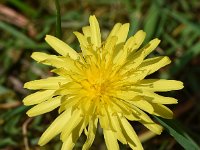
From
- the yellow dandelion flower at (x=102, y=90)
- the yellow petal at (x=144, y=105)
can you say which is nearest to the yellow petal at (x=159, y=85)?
the yellow dandelion flower at (x=102, y=90)

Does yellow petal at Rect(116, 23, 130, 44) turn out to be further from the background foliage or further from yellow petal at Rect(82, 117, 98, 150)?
the background foliage

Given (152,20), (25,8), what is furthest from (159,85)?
(25,8)

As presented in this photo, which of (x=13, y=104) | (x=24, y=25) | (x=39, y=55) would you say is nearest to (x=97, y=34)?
(x=39, y=55)

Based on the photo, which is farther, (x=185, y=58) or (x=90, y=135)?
(x=185, y=58)

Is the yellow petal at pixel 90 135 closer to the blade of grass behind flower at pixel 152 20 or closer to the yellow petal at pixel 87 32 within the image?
the yellow petal at pixel 87 32

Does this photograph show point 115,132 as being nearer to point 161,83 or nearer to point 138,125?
point 161,83

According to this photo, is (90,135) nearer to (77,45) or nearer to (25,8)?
(77,45)

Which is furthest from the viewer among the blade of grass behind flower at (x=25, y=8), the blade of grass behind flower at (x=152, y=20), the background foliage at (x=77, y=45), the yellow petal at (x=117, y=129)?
the blade of grass behind flower at (x=25, y=8)

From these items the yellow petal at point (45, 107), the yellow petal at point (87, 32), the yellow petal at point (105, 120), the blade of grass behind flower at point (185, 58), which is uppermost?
the yellow petal at point (87, 32)
